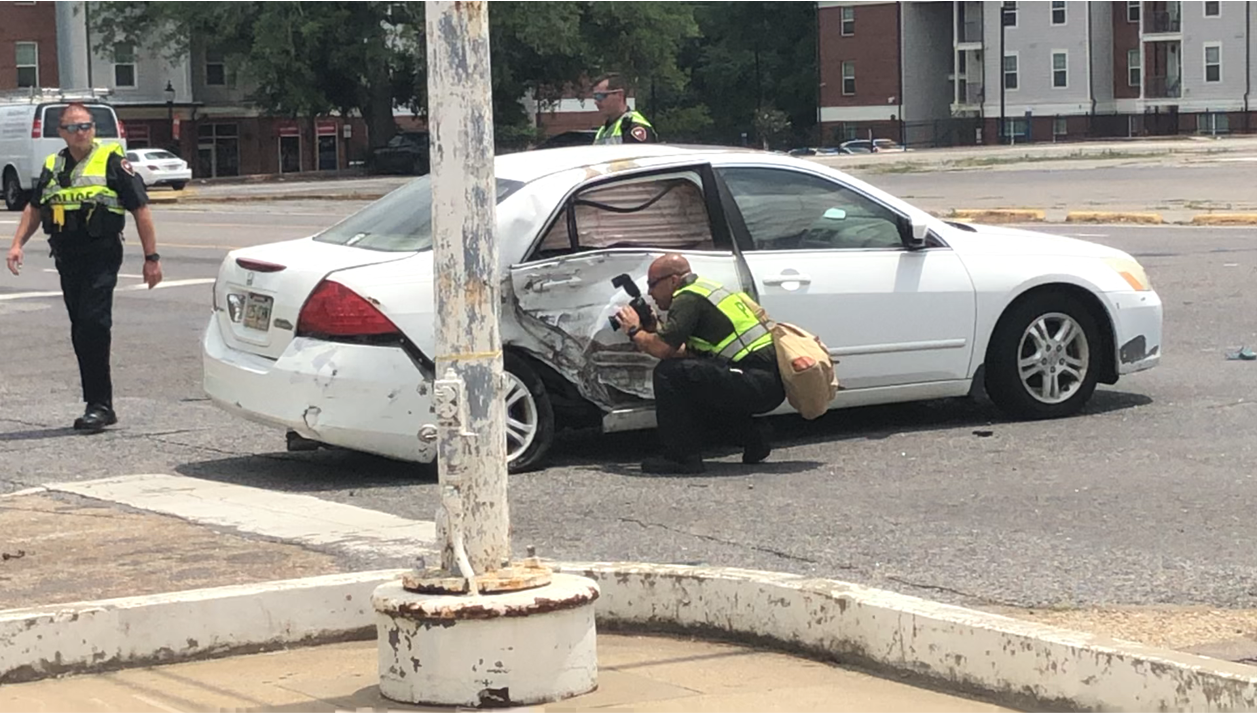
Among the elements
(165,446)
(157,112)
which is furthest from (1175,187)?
(157,112)

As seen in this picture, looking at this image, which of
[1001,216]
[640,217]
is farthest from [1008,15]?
[640,217]

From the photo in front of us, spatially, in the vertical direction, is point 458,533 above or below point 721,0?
below

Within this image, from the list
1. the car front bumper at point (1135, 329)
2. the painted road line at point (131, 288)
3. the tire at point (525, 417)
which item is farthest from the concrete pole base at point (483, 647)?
the painted road line at point (131, 288)

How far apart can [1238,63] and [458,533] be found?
81.5 m

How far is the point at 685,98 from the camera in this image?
105m

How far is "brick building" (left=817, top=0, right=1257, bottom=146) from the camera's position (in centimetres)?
8188

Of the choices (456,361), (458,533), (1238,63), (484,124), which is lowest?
(458,533)

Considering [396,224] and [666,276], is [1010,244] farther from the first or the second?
[396,224]

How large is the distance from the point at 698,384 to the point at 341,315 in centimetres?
168

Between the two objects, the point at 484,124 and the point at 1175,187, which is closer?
the point at 484,124

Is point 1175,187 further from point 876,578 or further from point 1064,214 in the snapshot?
point 876,578

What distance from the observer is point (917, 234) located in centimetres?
954

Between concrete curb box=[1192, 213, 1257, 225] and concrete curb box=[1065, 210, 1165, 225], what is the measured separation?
0.51m

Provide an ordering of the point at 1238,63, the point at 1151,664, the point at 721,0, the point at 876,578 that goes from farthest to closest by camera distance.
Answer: the point at 721,0
the point at 1238,63
the point at 876,578
the point at 1151,664
